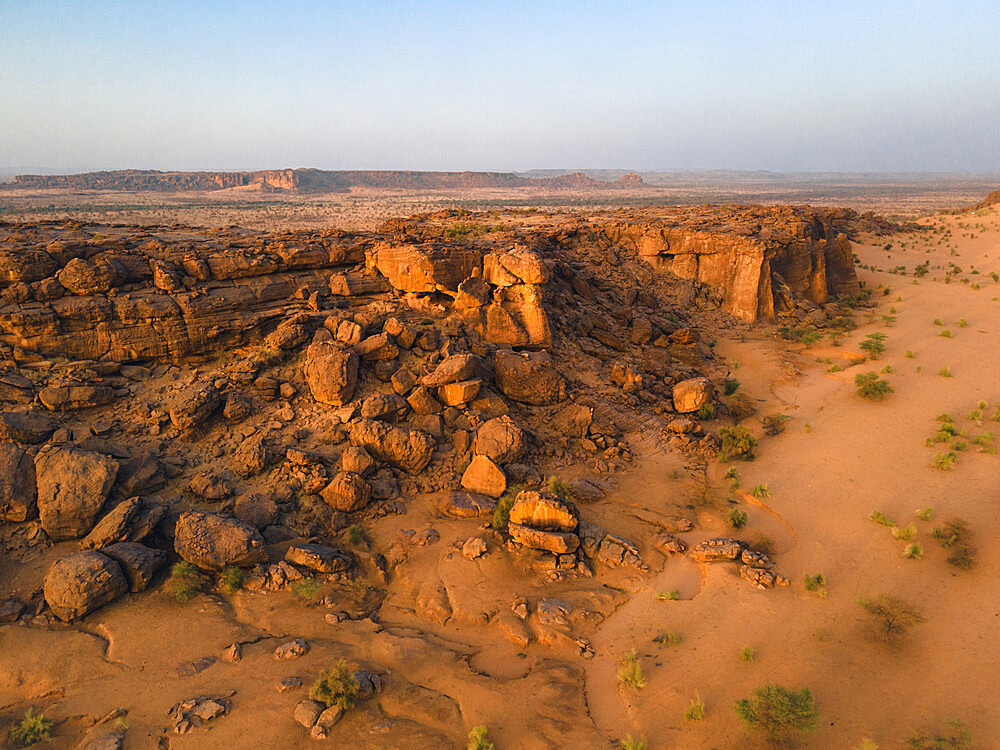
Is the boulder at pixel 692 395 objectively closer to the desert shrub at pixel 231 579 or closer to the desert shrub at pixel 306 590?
the desert shrub at pixel 306 590

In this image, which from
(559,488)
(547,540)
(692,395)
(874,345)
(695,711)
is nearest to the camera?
(695,711)

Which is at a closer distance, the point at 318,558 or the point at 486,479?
the point at 318,558

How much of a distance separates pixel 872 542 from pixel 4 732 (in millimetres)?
15367

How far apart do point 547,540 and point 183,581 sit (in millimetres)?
7000

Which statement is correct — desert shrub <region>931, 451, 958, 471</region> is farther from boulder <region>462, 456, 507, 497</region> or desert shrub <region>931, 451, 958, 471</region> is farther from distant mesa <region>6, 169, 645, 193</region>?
distant mesa <region>6, 169, 645, 193</region>

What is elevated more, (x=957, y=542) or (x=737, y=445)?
(x=737, y=445)

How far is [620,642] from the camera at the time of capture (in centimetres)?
862

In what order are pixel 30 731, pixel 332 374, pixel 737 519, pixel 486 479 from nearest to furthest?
pixel 30 731 → pixel 737 519 → pixel 486 479 → pixel 332 374

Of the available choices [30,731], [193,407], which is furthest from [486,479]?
[30,731]

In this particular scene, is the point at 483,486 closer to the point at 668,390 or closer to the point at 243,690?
the point at 243,690

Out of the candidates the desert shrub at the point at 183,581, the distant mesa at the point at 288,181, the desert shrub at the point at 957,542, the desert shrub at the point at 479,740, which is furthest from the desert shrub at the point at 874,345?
the distant mesa at the point at 288,181

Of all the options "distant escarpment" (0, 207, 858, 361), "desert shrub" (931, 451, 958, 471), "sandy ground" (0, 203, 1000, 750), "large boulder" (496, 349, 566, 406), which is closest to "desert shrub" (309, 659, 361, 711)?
"sandy ground" (0, 203, 1000, 750)

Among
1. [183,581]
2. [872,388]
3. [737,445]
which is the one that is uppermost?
[872,388]

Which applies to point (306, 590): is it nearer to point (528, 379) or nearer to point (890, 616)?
point (528, 379)
